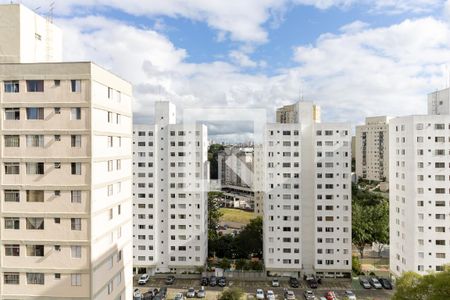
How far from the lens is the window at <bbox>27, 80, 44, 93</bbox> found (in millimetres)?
10281

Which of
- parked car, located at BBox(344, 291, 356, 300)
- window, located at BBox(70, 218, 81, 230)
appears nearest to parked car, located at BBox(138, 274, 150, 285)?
parked car, located at BBox(344, 291, 356, 300)

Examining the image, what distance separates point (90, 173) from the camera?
1008cm

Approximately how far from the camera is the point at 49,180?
10211 mm

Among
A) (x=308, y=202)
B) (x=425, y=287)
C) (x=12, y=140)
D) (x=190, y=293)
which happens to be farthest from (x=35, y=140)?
(x=308, y=202)

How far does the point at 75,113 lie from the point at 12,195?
10.0ft

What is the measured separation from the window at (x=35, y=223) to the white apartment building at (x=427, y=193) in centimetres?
2537

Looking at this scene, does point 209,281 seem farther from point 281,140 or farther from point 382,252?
point 382,252

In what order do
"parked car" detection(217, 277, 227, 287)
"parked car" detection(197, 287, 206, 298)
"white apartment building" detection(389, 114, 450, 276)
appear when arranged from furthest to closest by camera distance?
"parked car" detection(217, 277, 227, 287) → "parked car" detection(197, 287, 206, 298) → "white apartment building" detection(389, 114, 450, 276)

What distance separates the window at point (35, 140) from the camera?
33.6ft

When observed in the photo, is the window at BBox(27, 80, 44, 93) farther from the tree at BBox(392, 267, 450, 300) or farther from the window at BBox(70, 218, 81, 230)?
the tree at BBox(392, 267, 450, 300)

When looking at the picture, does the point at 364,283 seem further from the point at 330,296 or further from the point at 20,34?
the point at 20,34

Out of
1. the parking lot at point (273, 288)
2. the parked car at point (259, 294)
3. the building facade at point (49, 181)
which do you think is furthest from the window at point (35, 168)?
the parked car at point (259, 294)

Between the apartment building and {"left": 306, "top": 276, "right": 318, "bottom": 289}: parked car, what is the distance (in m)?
23.0

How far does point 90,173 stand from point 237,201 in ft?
163
